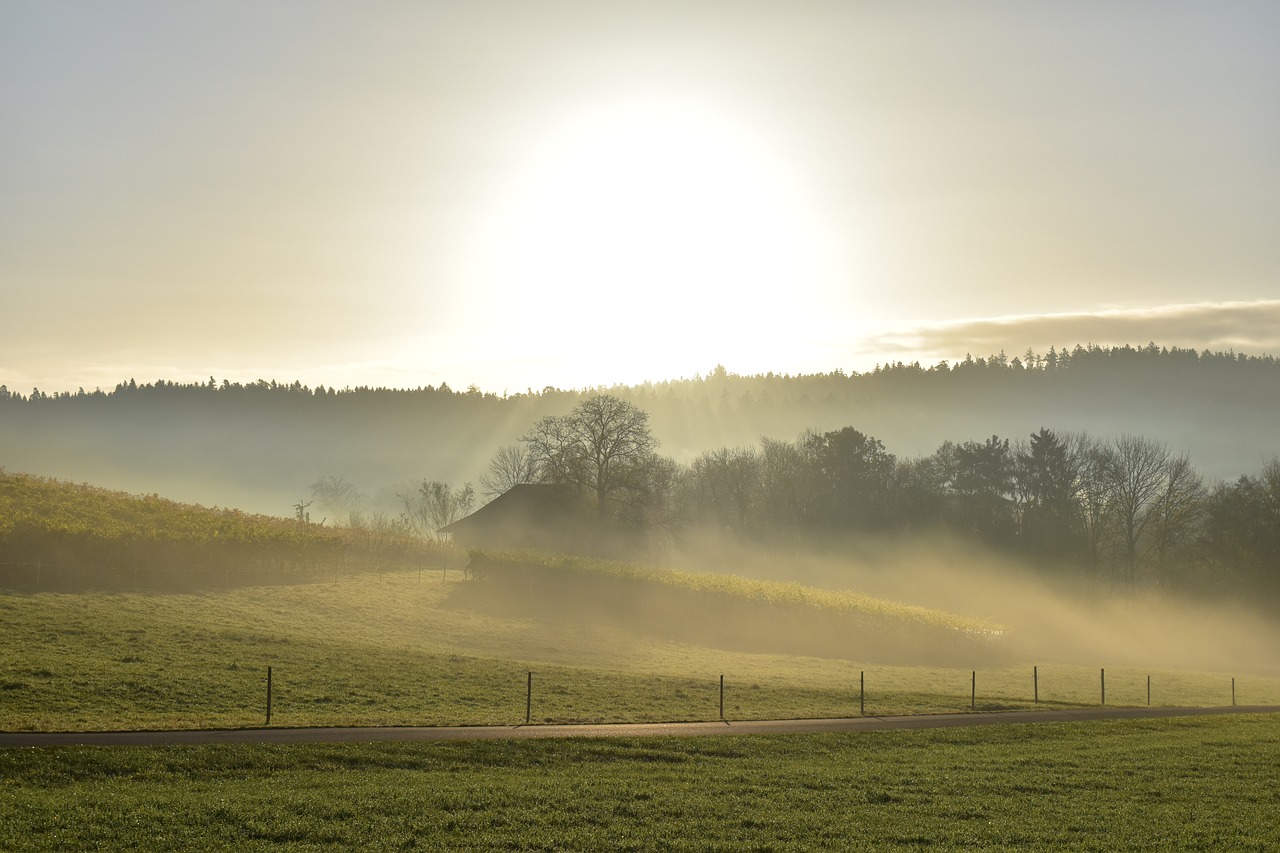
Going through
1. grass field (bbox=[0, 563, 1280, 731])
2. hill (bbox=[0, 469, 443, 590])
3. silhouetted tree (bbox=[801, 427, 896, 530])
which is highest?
silhouetted tree (bbox=[801, 427, 896, 530])

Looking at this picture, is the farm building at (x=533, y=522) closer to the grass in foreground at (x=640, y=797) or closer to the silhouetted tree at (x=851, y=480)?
the silhouetted tree at (x=851, y=480)

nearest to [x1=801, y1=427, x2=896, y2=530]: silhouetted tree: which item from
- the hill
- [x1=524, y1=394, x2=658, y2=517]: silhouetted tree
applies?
[x1=524, y1=394, x2=658, y2=517]: silhouetted tree

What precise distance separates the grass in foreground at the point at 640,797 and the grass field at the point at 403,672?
4.89 meters

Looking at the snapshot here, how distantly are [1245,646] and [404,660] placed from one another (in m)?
69.3

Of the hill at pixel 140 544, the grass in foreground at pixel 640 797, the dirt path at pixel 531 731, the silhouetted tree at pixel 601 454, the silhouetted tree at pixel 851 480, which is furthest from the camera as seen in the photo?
the silhouetted tree at pixel 851 480

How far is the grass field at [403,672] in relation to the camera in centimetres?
2772

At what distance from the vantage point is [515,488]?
9131 centimetres

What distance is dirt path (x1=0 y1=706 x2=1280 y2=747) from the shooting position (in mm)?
21875

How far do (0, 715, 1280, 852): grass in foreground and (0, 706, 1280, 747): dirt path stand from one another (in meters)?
1.11

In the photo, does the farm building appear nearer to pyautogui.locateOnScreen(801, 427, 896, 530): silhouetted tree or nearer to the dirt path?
pyautogui.locateOnScreen(801, 427, 896, 530): silhouetted tree

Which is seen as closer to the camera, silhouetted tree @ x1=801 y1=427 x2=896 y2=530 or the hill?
the hill

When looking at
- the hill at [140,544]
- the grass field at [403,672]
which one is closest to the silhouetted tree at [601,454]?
the hill at [140,544]

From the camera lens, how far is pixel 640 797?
62.3ft

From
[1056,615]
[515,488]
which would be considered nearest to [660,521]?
[515,488]
